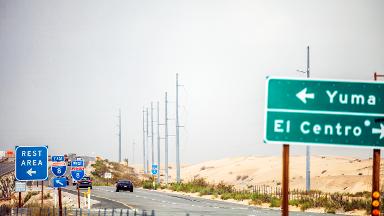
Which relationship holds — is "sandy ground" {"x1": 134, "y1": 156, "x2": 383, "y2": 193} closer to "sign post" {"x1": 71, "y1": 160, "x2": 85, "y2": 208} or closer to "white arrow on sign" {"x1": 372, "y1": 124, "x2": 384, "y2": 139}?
"sign post" {"x1": 71, "y1": 160, "x2": 85, "y2": 208}

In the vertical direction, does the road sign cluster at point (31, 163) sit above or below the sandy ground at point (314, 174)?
above

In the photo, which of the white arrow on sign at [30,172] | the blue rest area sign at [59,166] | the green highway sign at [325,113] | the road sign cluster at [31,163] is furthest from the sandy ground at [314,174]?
the green highway sign at [325,113]

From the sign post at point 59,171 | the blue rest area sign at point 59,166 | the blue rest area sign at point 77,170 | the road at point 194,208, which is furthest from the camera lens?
the road at point 194,208

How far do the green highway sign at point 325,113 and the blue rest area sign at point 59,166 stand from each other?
14722 mm

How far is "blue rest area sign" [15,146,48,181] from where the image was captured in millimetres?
22328

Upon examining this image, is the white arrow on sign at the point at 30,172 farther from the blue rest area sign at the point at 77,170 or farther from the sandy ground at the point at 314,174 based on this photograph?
the sandy ground at the point at 314,174

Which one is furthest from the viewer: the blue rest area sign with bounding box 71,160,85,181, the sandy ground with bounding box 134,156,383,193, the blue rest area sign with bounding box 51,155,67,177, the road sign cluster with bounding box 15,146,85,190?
the sandy ground with bounding box 134,156,383,193

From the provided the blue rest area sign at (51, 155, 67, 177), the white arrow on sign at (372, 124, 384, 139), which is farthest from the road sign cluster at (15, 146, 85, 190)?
the white arrow on sign at (372, 124, 384, 139)

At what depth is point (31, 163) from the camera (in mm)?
22578

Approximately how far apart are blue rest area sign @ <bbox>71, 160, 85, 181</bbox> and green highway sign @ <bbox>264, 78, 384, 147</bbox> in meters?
19.7

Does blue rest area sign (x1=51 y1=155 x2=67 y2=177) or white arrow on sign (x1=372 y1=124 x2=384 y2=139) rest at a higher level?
white arrow on sign (x1=372 y1=124 x2=384 y2=139)

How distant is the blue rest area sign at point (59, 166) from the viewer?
83.0 feet

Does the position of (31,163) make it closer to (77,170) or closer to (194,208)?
(77,170)

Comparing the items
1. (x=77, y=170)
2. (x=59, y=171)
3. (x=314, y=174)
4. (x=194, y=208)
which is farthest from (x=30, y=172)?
(x=314, y=174)
